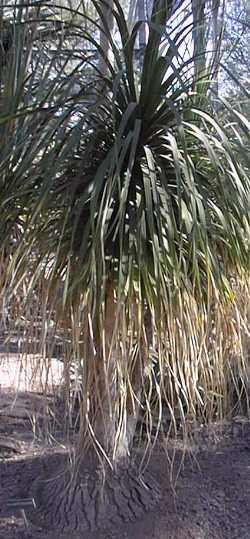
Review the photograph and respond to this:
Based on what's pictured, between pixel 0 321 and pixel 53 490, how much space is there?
109 cm

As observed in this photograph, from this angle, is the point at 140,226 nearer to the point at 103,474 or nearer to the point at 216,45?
the point at 216,45

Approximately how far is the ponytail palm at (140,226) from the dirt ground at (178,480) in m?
0.59

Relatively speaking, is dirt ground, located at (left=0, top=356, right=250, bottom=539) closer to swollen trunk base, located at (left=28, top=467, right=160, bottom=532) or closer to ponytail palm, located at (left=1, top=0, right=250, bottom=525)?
swollen trunk base, located at (left=28, top=467, right=160, bottom=532)

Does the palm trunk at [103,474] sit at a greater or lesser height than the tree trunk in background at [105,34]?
lesser

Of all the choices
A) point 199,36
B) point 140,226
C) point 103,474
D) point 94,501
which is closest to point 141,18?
point 199,36

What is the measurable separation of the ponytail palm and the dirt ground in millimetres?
592

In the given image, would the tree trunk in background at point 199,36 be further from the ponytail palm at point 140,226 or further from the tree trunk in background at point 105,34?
the tree trunk in background at point 105,34

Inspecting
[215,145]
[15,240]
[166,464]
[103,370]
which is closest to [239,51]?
[215,145]

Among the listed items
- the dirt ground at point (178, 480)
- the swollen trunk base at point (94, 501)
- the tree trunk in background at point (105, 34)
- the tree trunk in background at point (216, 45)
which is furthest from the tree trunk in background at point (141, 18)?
the swollen trunk base at point (94, 501)

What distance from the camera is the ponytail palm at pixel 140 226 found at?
2.44m

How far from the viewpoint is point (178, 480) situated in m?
3.46

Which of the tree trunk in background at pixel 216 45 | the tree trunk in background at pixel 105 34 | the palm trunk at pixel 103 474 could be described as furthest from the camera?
the tree trunk in background at pixel 216 45

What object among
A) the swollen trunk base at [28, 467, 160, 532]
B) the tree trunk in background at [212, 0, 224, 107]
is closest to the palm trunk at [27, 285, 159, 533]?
the swollen trunk base at [28, 467, 160, 532]

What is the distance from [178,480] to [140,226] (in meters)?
1.73
